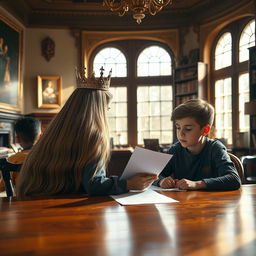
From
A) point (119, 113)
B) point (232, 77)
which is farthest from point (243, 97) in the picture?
point (119, 113)

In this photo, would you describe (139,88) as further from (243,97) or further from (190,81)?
(243,97)

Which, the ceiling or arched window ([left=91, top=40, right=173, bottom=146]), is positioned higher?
the ceiling

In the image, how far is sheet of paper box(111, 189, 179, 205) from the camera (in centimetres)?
139

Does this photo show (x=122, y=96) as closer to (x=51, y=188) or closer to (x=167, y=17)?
(x=167, y=17)

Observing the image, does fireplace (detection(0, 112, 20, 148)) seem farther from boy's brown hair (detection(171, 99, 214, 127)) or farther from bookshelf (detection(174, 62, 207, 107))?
boy's brown hair (detection(171, 99, 214, 127))

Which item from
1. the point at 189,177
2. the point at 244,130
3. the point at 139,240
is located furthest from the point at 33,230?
the point at 244,130

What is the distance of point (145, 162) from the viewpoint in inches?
64.5

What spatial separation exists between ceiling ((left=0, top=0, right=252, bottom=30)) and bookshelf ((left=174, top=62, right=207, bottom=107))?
1.15 meters

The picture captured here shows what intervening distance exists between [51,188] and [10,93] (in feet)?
21.7

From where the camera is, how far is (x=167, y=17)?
9.08 meters

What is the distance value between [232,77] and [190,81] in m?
1.06

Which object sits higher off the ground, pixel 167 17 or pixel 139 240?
pixel 167 17

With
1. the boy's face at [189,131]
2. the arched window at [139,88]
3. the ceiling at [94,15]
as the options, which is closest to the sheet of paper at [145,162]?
the boy's face at [189,131]

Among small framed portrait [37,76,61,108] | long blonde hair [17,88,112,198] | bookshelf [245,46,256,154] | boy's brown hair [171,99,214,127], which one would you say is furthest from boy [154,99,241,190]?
small framed portrait [37,76,61,108]
